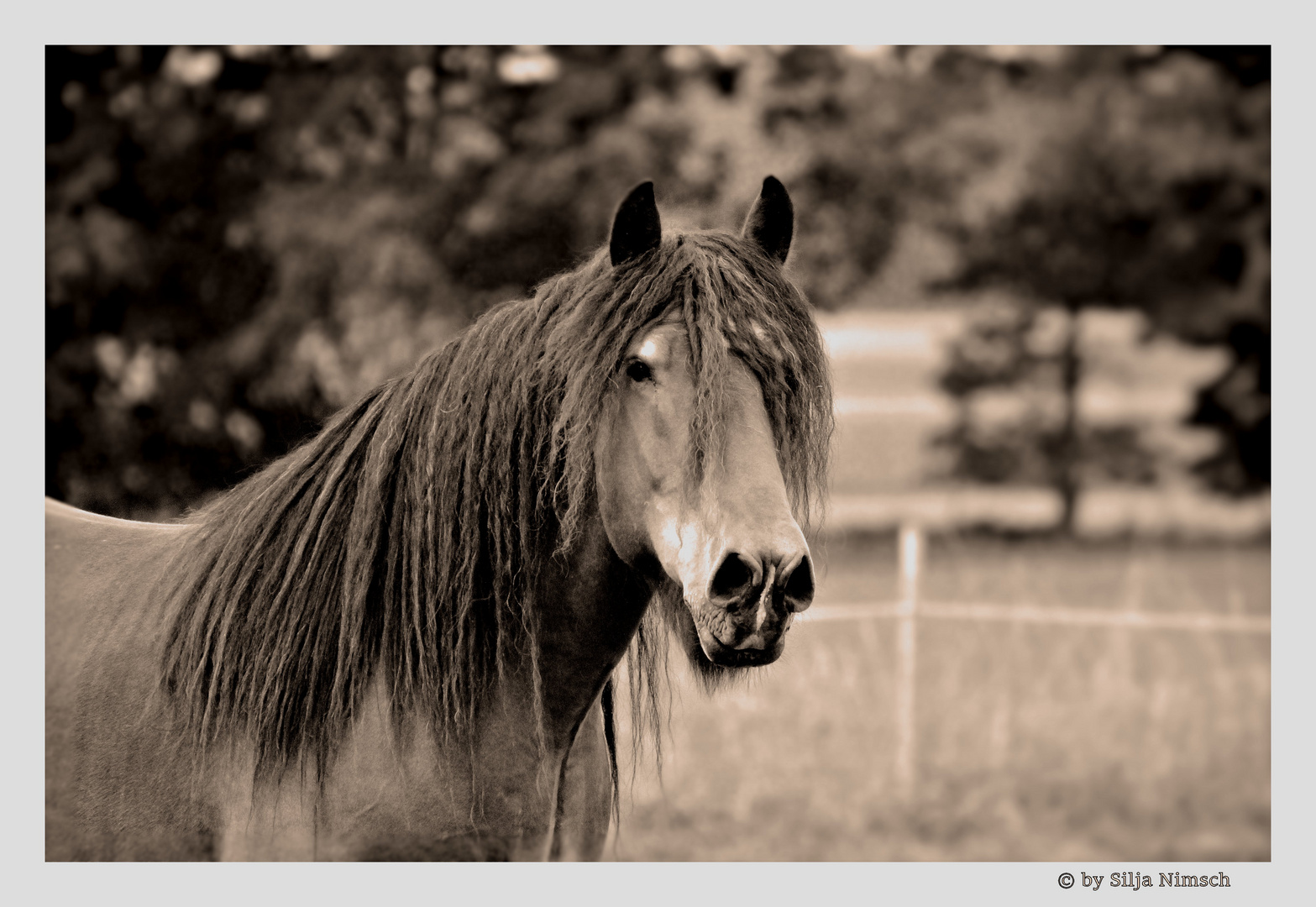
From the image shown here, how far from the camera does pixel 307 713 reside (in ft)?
6.92

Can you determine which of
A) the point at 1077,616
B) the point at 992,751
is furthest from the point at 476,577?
the point at 1077,616

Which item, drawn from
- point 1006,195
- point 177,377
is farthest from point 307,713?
point 1006,195

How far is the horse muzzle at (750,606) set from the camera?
5.57 feet

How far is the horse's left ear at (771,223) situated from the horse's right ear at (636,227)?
230mm

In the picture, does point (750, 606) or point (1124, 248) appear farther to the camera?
point (1124, 248)

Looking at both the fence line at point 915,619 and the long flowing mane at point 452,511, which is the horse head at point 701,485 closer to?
the long flowing mane at point 452,511

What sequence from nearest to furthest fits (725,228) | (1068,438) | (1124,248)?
1. (725,228)
2. (1124,248)
3. (1068,438)

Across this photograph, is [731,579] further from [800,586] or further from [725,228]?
[725,228]

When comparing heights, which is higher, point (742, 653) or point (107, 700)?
point (742, 653)

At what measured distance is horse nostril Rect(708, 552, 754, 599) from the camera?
172cm

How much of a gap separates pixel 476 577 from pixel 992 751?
5.28 m

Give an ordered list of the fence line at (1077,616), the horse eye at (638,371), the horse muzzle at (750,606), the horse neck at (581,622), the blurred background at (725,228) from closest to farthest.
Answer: the horse muzzle at (750,606)
the horse eye at (638,371)
the horse neck at (581,622)
the blurred background at (725,228)
the fence line at (1077,616)

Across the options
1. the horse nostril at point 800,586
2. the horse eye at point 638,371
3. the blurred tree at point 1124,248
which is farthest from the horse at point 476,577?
the blurred tree at point 1124,248

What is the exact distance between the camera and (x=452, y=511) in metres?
2.09
